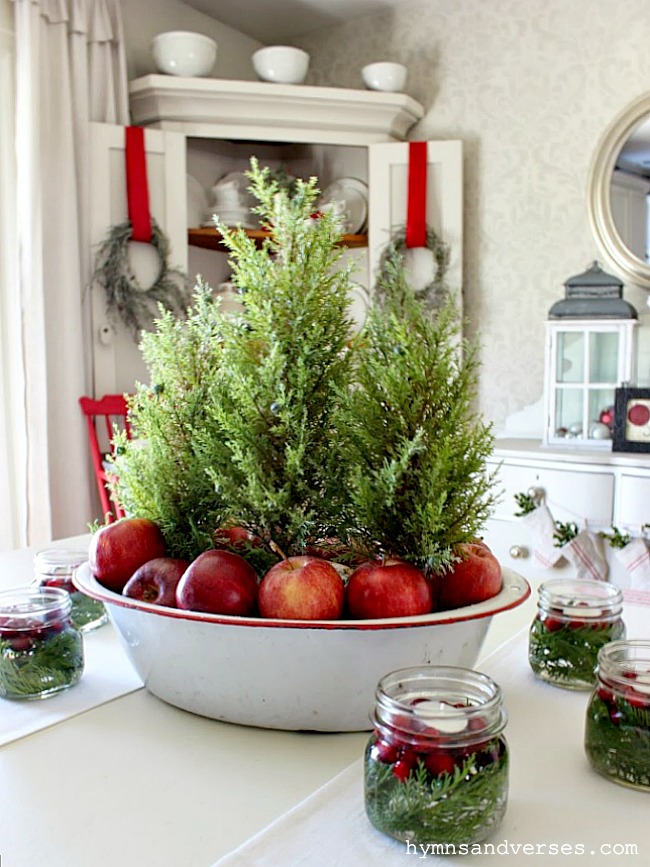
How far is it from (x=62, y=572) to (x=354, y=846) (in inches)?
23.4

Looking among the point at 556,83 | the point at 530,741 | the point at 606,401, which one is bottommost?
the point at 530,741

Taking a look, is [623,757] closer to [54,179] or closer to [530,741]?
[530,741]

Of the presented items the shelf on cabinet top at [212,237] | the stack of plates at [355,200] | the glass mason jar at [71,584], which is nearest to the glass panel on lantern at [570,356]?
the shelf on cabinet top at [212,237]

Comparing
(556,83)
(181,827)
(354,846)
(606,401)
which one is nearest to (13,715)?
(181,827)

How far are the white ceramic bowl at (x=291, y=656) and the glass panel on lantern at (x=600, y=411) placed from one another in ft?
6.38

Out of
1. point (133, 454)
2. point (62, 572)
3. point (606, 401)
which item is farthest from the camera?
point (606, 401)

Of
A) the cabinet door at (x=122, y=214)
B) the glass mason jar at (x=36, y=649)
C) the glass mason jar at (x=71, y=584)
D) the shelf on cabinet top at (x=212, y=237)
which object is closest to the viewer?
the glass mason jar at (x=36, y=649)

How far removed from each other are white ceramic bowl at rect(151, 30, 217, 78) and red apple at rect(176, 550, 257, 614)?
102 inches

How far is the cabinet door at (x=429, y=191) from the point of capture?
9.91ft

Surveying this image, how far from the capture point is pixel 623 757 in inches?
25.8

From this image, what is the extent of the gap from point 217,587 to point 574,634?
1.30ft

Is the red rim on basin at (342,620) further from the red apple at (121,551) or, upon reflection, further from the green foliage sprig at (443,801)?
the green foliage sprig at (443,801)

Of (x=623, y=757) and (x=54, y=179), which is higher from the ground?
(x=54, y=179)

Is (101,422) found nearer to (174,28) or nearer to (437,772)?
(174,28)
